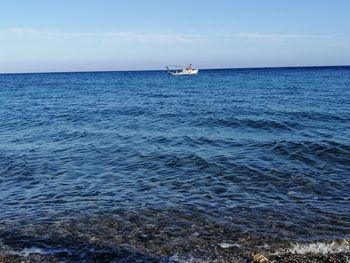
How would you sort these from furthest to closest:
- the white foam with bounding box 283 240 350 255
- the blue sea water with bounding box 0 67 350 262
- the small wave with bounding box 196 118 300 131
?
1. the small wave with bounding box 196 118 300 131
2. the blue sea water with bounding box 0 67 350 262
3. the white foam with bounding box 283 240 350 255

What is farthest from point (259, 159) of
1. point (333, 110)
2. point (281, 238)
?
point (333, 110)

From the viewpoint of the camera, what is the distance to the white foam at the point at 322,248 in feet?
30.4

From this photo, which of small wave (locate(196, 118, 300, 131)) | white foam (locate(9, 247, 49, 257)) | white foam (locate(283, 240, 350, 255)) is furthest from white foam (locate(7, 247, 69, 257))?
small wave (locate(196, 118, 300, 131))

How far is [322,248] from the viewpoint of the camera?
370 inches

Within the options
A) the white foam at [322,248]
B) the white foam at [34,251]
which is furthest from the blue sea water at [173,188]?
the white foam at [322,248]

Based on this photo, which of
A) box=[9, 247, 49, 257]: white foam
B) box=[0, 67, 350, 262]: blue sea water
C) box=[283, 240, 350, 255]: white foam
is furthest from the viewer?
box=[0, 67, 350, 262]: blue sea water

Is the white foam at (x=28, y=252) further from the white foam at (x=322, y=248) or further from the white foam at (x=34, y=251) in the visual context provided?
the white foam at (x=322, y=248)

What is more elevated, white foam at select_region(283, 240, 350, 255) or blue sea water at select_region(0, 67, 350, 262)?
white foam at select_region(283, 240, 350, 255)

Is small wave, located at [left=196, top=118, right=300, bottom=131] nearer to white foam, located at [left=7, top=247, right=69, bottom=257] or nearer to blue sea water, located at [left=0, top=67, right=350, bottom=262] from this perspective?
blue sea water, located at [left=0, top=67, right=350, bottom=262]

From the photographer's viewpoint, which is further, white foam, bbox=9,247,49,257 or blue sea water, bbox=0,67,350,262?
blue sea water, bbox=0,67,350,262

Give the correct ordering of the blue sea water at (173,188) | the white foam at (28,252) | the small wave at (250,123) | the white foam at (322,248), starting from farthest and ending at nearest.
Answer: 1. the small wave at (250,123)
2. the blue sea water at (173,188)
3. the white foam at (28,252)
4. the white foam at (322,248)

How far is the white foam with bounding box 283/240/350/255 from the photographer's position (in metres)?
9.26

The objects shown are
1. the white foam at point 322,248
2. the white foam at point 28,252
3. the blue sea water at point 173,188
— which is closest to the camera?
the white foam at point 322,248

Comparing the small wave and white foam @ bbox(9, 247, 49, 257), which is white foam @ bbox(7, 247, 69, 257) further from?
the small wave
